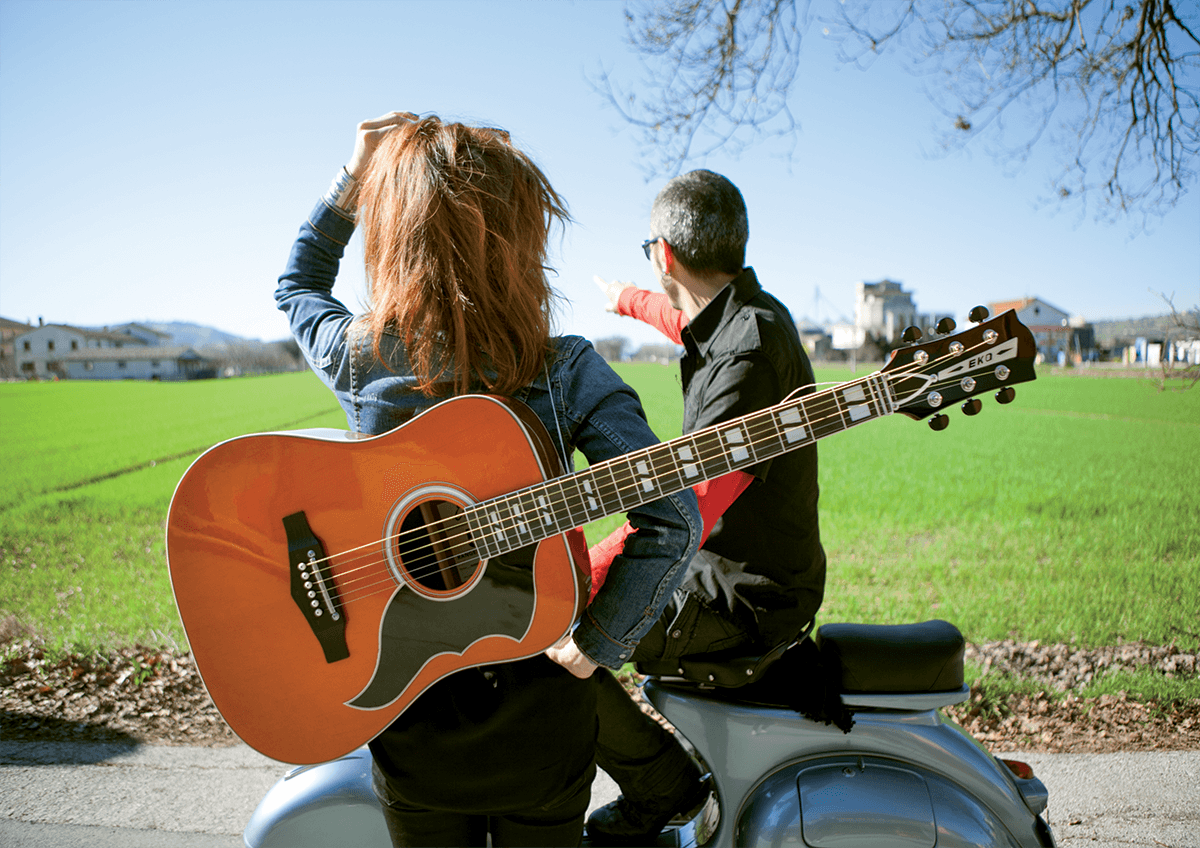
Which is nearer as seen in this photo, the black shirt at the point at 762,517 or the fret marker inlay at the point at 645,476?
the fret marker inlay at the point at 645,476

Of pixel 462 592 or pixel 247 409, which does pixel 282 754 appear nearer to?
pixel 462 592

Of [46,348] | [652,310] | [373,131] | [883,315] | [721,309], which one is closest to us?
[373,131]

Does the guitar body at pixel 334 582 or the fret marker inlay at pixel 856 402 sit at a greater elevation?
the fret marker inlay at pixel 856 402

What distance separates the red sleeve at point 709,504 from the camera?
5.63ft

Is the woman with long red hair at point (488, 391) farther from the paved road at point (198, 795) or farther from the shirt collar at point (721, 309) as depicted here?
the paved road at point (198, 795)

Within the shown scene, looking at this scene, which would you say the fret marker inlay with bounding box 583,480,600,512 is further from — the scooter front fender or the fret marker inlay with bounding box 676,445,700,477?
the scooter front fender

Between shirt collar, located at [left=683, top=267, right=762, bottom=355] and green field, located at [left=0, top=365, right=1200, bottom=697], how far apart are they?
347cm

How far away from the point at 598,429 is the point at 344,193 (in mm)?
952

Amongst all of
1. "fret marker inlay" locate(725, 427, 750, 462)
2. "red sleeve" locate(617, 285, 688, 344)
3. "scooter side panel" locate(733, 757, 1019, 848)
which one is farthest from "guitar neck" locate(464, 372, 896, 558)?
"red sleeve" locate(617, 285, 688, 344)

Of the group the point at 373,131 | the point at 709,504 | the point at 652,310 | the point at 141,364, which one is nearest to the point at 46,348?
the point at 652,310

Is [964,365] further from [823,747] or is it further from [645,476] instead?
[823,747]

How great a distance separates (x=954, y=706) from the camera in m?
3.82

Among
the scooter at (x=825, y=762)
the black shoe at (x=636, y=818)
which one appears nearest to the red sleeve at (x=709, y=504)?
the scooter at (x=825, y=762)

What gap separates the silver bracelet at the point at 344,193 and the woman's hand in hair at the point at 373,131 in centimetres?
6
